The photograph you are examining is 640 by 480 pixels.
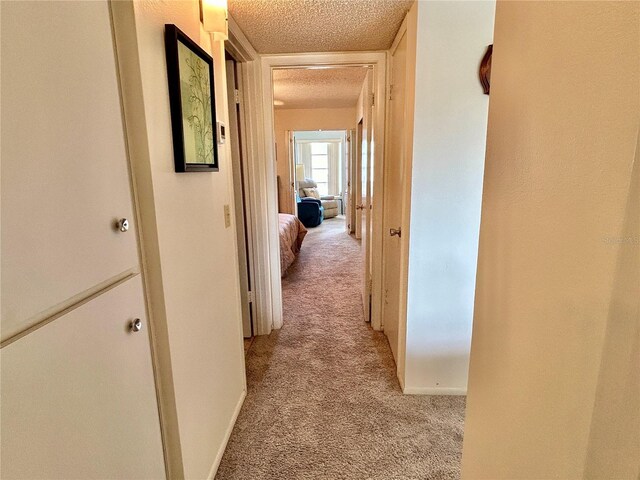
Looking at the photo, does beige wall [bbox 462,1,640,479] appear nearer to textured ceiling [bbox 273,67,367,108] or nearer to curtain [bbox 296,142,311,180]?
textured ceiling [bbox 273,67,367,108]

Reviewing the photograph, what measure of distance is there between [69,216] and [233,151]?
1.88 metres

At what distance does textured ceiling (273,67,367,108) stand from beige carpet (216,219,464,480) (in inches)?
81.2

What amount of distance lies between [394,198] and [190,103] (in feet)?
4.96

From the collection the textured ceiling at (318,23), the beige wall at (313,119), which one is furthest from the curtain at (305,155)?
the textured ceiling at (318,23)

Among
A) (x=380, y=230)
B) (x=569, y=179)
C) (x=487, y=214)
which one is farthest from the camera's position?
(x=380, y=230)

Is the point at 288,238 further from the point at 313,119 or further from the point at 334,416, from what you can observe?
the point at 313,119

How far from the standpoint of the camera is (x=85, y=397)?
77cm

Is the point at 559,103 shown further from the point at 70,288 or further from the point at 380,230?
the point at 380,230

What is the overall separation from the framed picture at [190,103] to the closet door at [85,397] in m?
0.49

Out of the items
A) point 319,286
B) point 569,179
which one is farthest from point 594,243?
point 319,286

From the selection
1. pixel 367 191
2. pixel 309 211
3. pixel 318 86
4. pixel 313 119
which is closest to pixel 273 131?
pixel 367 191

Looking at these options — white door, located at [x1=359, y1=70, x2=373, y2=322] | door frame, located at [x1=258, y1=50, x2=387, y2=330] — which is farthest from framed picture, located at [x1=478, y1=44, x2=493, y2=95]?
white door, located at [x1=359, y1=70, x2=373, y2=322]

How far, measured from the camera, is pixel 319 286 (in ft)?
12.9

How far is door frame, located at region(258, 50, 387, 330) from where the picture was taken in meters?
2.44
